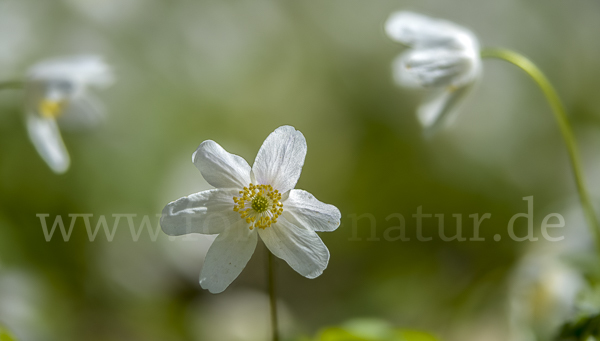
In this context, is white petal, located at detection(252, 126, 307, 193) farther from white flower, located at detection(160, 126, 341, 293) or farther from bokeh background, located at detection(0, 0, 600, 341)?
bokeh background, located at detection(0, 0, 600, 341)

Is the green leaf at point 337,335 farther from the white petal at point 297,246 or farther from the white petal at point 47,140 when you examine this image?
the white petal at point 47,140

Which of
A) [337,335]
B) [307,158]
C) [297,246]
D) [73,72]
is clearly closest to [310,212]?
[297,246]

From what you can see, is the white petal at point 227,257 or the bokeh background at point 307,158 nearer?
the white petal at point 227,257

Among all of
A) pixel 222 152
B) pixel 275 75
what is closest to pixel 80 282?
pixel 222 152

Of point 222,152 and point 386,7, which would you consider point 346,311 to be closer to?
point 222,152

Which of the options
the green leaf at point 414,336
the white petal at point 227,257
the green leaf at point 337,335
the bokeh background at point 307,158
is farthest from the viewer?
the bokeh background at point 307,158

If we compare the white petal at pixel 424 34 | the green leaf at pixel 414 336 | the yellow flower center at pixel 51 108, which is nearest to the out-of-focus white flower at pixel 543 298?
the green leaf at pixel 414 336

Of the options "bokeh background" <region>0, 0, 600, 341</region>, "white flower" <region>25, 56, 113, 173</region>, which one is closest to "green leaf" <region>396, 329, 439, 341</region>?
"bokeh background" <region>0, 0, 600, 341</region>

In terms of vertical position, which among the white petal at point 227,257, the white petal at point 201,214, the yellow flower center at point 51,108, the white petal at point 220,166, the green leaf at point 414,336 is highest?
the yellow flower center at point 51,108
